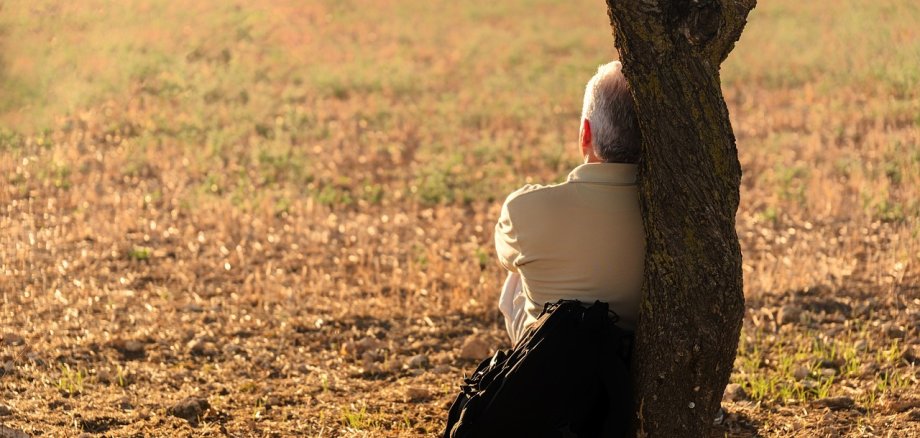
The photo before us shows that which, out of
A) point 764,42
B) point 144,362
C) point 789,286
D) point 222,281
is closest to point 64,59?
point 222,281

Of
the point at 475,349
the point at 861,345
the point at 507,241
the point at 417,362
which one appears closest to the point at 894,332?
the point at 861,345

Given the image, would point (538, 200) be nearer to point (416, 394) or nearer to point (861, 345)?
point (416, 394)

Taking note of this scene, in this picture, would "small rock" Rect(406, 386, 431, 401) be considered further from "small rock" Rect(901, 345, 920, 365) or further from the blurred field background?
"small rock" Rect(901, 345, 920, 365)

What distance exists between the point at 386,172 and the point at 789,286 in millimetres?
5069

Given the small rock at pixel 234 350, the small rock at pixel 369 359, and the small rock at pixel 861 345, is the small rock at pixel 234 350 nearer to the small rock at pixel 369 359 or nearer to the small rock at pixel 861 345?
the small rock at pixel 369 359

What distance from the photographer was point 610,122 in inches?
160

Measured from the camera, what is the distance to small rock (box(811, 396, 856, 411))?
5.29 metres

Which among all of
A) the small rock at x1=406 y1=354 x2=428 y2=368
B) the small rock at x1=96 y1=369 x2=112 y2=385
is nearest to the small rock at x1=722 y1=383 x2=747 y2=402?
the small rock at x1=406 y1=354 x2=428 y2=368

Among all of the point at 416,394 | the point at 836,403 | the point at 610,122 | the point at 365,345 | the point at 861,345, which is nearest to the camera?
the point at 610,122

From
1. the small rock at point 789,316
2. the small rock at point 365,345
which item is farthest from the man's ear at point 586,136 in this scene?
the small rock at point 789,316

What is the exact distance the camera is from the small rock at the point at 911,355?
5843 mm

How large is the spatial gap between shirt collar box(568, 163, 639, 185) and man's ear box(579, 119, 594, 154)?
84mm

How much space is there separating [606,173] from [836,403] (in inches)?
80.4

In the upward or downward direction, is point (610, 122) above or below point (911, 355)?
above
